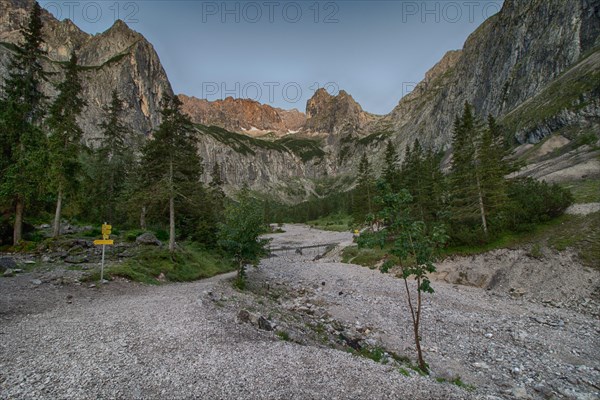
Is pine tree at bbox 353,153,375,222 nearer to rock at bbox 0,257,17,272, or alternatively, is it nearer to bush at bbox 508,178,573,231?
bush at bbox 508,178,573,231

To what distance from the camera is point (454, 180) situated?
101ft

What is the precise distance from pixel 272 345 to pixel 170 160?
63.6ft

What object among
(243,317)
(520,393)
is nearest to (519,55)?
(520,393)

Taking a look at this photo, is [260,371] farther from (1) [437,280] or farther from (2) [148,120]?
(2) [148,120]

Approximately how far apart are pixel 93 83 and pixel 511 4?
238 meters

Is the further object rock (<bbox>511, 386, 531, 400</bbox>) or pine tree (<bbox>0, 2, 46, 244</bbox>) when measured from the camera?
pine tree (<bbox>0, 2, 46, 244</bbox>)

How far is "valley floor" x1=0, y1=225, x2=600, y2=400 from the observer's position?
684 centimetres

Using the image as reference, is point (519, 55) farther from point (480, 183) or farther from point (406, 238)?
point (406, 238)

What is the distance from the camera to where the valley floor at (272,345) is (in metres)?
6.84

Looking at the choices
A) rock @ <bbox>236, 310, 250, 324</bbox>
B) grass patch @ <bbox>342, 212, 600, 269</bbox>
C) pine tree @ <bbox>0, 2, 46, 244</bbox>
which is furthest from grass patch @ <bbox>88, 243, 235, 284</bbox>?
grass patch @ <bbox>342, 212, 600, 269</bbox>

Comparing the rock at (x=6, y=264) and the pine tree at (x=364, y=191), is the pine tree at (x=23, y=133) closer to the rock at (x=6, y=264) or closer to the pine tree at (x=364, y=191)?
the rock at (x=6, y=264)

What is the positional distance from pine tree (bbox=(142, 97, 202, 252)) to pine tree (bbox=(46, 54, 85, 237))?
5721 mm

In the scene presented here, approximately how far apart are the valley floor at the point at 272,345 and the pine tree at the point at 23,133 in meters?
10.4

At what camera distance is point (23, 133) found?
72.4ft
